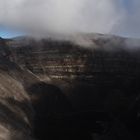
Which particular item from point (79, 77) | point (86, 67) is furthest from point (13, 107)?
point (86, 67)

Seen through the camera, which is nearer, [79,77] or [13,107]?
[13,107]

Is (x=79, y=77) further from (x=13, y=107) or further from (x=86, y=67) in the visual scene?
(x=13, y=107)

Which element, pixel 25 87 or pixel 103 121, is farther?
pixel 25 87

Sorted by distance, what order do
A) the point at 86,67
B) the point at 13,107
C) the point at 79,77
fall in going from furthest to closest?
1. the point at 86,67
2. the point at 79,77
3. the point at 13,107

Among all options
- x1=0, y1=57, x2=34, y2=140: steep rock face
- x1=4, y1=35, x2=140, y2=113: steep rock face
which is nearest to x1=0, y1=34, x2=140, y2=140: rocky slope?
x1=4, y1=35, x2=140, y2=113: steep rock face

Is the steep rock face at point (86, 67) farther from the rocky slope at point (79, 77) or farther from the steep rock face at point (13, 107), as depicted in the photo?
the steep rock face at point (13, 107)

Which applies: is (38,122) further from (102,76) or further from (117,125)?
(102,76)

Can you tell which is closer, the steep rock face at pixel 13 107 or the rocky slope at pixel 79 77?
the steep rock face at pixel 13 107

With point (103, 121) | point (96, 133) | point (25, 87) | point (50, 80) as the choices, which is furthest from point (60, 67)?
point (96, 133)

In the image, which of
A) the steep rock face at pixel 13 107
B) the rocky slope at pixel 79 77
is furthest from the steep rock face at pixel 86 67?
the steep rock face at pixel 13 107
